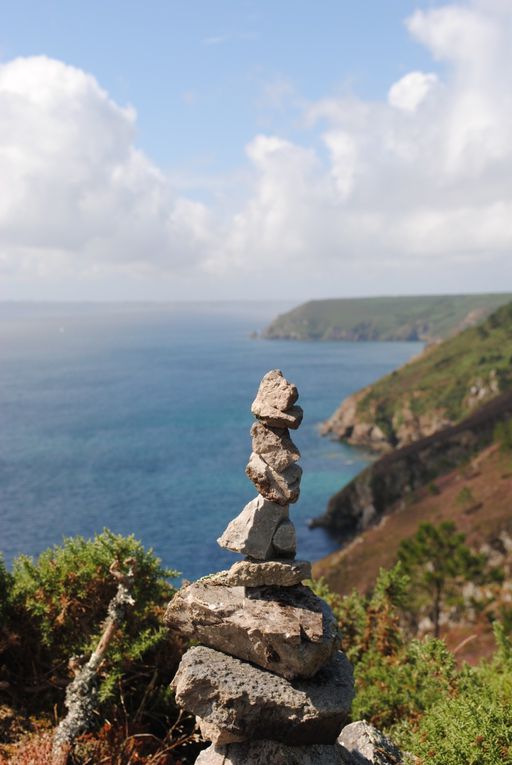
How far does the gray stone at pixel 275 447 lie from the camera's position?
39.0 ft

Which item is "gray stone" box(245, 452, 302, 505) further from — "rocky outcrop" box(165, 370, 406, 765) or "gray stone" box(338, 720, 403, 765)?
"gray stone" box(338, 720, 403, 765)

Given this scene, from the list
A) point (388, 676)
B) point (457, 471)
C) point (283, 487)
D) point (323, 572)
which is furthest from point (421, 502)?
point (283, 487)

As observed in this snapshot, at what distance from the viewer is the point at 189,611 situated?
11.8 metres

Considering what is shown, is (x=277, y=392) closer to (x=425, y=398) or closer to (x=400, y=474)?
(x=400, y=474)

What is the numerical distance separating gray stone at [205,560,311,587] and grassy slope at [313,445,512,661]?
4343cm

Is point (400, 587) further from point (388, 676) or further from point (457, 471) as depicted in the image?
point (457, 471)

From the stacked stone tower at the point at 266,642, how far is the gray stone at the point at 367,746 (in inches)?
30.8

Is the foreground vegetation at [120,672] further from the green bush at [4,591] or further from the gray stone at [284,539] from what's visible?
the gray stone at [284,539]

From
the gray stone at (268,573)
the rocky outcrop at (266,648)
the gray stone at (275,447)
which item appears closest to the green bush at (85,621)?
the rocky outcrop at (266,648)

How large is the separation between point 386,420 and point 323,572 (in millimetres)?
77106

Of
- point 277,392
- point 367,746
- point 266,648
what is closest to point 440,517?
point 367,746

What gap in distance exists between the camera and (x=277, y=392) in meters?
11.9

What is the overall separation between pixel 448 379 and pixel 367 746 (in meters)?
142

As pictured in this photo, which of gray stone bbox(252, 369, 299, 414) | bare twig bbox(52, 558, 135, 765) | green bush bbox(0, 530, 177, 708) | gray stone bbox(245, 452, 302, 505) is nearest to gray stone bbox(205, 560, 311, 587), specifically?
gray stone bbox(245, 452, 302, 505)
